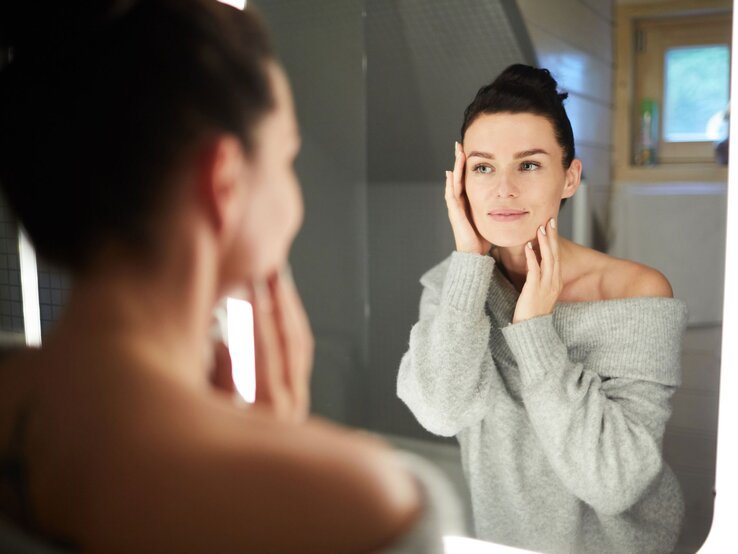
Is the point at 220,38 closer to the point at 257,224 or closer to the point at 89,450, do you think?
the point at 257,224

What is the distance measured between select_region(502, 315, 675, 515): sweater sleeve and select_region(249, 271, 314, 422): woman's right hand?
288 millimetres

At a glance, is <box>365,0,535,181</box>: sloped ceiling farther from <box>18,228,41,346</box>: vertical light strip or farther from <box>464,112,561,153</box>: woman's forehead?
<box>18,228,41,346</box>: vertical light strip

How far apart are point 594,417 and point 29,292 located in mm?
795

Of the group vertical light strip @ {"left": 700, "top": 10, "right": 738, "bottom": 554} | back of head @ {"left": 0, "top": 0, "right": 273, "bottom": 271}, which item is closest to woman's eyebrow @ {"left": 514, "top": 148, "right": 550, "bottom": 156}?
vertical light strip @ {"left": 700, "top": 10, "right": 738, "bottom": 554}

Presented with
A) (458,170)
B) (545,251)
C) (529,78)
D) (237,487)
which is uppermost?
(529,78)

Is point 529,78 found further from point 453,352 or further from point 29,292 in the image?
point 29,292

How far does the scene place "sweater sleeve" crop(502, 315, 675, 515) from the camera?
84cm

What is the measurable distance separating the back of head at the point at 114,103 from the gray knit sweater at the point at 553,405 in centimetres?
36

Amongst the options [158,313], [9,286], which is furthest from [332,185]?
[9,286]

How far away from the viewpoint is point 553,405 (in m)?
0.85

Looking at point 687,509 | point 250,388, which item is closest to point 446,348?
point 250,388

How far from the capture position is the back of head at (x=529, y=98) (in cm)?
85

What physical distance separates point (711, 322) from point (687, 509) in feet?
0.79

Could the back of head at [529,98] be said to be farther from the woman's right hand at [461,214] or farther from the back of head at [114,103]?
the back of head at [114,103]
